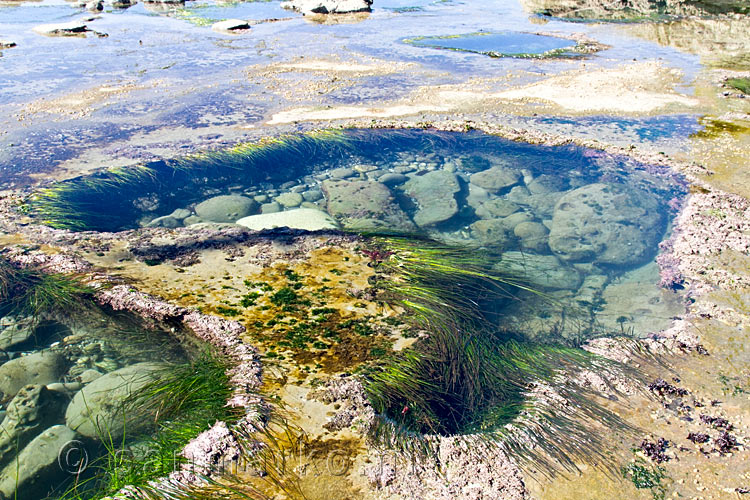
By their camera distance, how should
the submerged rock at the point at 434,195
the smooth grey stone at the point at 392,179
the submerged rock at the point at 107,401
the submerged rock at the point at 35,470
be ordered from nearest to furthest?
the submerged rock at the point at 35,470 < the submerged rock at the point at 107,401 < the submerged rock at the point at 434,195 < the smooth grey stone at the point at 392,179

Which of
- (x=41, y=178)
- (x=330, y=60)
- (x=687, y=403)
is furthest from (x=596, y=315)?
(x=330, y=60)

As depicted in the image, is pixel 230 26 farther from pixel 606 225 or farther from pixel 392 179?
pixel 606 225

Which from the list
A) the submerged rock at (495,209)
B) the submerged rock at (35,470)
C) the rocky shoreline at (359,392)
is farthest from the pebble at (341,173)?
the submerged rock at (35,470)

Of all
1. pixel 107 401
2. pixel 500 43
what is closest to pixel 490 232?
pixel 107 401

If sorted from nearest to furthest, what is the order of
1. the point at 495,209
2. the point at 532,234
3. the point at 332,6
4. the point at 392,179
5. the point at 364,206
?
1. the point at 532,234
2. the point at 364,206
3. the point at 495,209
4. the point at 392,179
5. the point at 332,6

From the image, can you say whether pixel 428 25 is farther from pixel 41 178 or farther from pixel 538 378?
pixel 538 378

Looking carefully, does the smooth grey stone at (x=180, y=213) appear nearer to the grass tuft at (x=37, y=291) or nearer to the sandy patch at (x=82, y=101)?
the grass tuft at (x=37, y=291)
